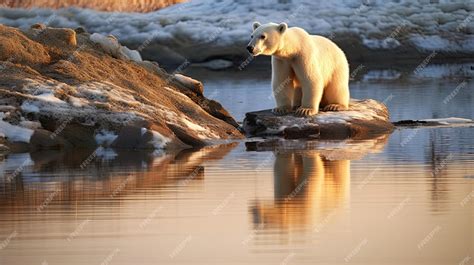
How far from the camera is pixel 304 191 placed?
10.7 metres

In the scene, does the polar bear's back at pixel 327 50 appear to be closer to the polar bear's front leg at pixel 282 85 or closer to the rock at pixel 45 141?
the polar bear's front leg at pixel 282 85

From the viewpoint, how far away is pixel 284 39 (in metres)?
16.7

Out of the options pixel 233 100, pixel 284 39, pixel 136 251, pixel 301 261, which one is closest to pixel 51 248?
pixel 136 251

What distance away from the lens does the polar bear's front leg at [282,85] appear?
17.3 metres

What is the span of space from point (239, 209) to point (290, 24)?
4512 centimetres

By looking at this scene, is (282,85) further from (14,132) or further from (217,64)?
(217,64)

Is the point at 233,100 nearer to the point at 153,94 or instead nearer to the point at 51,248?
the point at 153,94

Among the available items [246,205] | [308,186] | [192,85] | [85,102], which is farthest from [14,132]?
[246,205]

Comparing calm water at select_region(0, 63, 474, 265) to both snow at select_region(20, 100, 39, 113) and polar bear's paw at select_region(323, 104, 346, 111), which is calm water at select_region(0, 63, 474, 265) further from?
polar bear's paw at select_region(323, 104, 346, 111)

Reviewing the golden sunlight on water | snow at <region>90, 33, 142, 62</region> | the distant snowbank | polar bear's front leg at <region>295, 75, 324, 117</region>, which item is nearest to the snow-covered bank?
the distant snowbank

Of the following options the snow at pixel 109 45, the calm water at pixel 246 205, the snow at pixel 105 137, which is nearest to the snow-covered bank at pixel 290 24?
the snow at pixel 109 45

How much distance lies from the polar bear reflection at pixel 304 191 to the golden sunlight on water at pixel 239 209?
0.04ft

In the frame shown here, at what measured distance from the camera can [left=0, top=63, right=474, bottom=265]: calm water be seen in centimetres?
782

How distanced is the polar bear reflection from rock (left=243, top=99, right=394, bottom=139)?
9.17 ft
